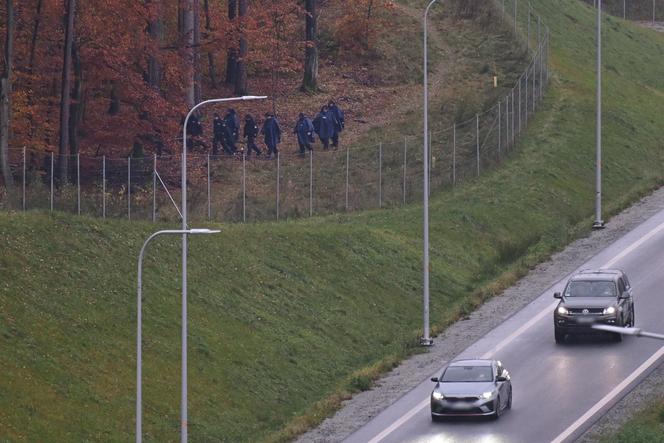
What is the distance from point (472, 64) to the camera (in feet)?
269

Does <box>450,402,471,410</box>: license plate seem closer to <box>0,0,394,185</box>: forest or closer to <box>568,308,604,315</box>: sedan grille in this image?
<box>568,308,604,315</box>: sedan grille

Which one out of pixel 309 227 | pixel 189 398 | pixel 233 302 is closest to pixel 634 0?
pixel 309 227

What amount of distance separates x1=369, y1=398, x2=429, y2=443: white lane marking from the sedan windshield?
4.88 feet

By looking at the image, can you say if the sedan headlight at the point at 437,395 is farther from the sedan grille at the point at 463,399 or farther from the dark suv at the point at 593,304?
the dark suv at the point at 593,304

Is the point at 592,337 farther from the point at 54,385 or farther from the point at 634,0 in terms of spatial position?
the point at 634,0

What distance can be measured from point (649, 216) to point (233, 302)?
21.4m

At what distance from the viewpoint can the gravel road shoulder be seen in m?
35.6

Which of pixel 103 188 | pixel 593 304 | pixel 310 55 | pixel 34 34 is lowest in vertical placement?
pixel 593 304

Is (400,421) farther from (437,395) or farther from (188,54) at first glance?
(188,54)

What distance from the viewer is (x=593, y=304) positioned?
4091 centimetres

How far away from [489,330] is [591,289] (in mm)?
4394

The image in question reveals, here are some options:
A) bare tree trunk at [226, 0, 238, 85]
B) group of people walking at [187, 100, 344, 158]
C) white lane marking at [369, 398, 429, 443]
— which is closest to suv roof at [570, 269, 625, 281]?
white lane marking at [369, 398, 429, 443]

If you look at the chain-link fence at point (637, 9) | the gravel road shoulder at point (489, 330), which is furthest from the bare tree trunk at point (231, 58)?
the chain-link fence at point (637, 9)

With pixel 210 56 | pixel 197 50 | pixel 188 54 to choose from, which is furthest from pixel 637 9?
pixel 188 54
